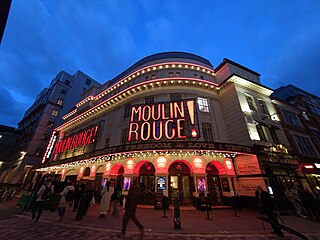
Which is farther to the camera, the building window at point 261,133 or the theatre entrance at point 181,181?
the building window at point 261,133

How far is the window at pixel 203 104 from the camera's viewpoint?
17.3 m

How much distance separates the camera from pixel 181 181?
13.4 metres

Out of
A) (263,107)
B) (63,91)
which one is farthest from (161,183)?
(63,91)

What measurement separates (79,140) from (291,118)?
33.2 m

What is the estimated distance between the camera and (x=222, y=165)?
14.0 m

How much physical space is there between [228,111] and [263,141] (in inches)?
192

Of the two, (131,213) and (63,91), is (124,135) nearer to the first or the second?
(131,213)

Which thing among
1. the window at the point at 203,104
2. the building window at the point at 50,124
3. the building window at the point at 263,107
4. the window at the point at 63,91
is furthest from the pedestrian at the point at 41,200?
the window at the point at 63,91

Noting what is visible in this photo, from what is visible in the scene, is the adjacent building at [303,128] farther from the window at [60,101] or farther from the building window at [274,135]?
the window at [60,101]

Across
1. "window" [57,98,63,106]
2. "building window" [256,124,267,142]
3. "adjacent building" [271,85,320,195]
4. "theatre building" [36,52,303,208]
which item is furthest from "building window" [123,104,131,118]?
"window" [57,98,63,106]

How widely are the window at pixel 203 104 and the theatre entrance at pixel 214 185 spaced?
674cm

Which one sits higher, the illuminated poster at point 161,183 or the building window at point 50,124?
the building window at point 50,124

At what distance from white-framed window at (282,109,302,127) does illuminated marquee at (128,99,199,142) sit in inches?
630

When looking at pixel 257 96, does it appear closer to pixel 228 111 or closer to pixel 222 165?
pixel 228 111
